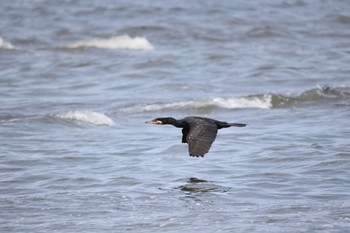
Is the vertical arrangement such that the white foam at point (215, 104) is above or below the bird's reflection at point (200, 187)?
below

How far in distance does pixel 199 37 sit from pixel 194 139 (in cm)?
1312

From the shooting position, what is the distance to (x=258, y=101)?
14914mm

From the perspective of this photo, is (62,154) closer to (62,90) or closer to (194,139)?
(194,139)

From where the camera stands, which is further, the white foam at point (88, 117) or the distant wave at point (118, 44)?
the distant wave at point (118, 44)

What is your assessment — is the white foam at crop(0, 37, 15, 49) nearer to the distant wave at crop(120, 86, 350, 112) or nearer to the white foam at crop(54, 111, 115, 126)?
the distant wave at crop(120, 86, 350, 112)

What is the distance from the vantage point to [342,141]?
11.6 metres

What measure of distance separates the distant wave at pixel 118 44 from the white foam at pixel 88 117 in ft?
25.8

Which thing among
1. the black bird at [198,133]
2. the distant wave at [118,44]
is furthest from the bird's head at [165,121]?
the distant wave at [118,44]

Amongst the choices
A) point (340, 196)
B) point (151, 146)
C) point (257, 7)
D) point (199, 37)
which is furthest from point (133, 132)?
point (257, 7)

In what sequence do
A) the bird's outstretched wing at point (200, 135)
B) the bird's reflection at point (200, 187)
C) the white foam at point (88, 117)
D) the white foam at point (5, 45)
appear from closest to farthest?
the bird's outstretched wing at point (200, 135), the bird's reflection at point (200, 187), the white foam at point (88, 117), the white foam at point (5, 45)

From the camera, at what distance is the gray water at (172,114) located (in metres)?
8.62

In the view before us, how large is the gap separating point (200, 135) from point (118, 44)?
12.6 metres

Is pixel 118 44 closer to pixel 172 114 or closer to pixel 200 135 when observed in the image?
pixel 172 114

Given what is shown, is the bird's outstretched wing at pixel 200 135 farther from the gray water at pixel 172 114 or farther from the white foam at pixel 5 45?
the white foam at pixel 5 45
